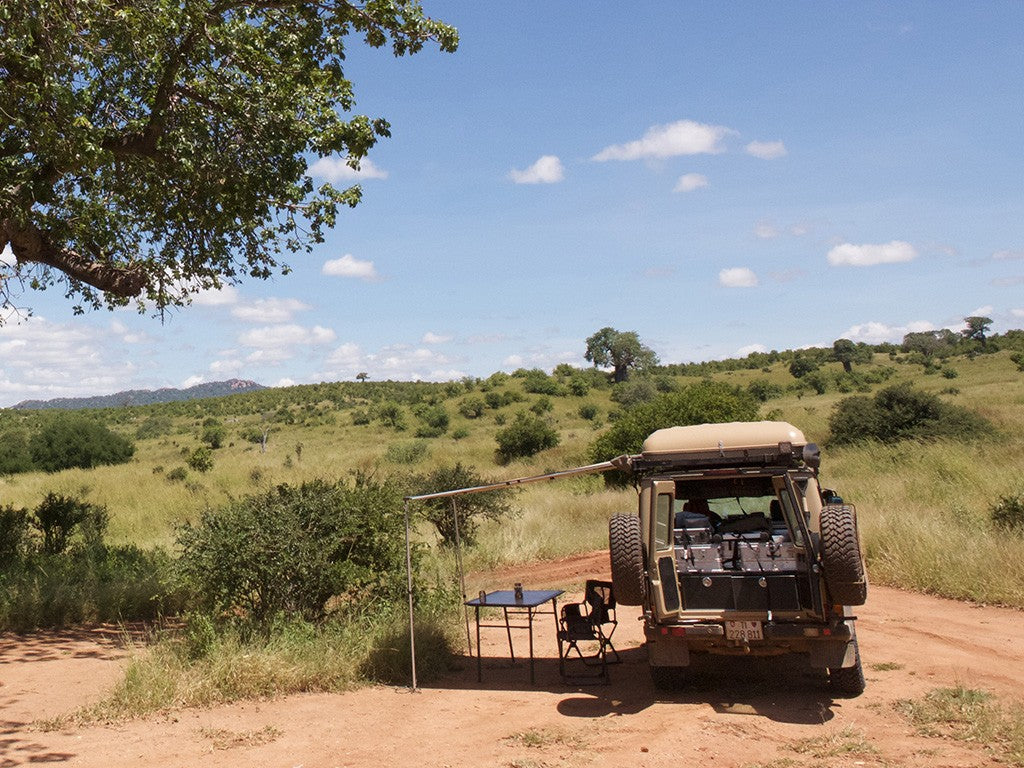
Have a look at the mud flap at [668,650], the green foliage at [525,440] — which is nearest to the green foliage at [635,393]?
the green foliage at [525,440]

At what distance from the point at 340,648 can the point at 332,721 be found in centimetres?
156

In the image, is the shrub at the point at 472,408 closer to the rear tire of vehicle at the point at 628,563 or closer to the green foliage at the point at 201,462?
the green foliage at the point at 201,462

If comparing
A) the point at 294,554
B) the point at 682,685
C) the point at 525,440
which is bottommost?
the point at 682,685

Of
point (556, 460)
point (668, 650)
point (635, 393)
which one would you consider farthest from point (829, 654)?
point (635, 393)

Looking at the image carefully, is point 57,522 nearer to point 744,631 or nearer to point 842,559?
point 744,631

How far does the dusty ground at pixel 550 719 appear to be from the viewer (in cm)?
660

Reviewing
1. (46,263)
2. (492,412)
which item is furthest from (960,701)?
(492,412)

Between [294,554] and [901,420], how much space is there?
22282 millimetres

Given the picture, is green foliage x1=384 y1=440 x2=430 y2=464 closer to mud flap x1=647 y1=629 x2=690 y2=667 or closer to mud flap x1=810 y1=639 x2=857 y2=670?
mud flap x1=647 y1=629 x2=690 y2=667

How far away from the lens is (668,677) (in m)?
8.18

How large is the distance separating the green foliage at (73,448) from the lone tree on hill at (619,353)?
146ft

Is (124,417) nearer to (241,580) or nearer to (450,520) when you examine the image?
(450,520)

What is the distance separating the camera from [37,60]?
353 inches

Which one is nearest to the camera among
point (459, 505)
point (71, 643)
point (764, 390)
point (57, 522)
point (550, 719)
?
point (550, 719)
